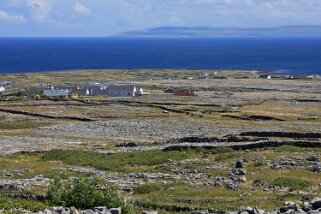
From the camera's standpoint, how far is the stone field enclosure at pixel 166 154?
1357 inches

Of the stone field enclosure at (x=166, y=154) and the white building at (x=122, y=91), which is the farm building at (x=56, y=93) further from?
the stone field enclosure at (x=166, y=154)

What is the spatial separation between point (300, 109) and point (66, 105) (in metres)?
43.4

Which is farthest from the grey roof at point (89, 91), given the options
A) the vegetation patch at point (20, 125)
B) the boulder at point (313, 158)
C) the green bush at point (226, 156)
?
the boulder at point (313, 158)

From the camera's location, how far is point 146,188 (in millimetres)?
→ 36312

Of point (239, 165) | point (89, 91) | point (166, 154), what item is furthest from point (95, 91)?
point (239, 165)

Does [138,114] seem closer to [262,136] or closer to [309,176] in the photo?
[262,136]

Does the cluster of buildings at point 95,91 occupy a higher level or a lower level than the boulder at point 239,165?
lower

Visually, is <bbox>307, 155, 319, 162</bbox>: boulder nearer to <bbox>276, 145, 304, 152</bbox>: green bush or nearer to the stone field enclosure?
the stone field enclosure

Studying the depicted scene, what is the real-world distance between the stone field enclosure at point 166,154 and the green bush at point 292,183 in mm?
64

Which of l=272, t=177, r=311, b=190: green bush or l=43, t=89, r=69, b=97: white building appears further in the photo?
l=43, t=89, r=69, b=97: white building

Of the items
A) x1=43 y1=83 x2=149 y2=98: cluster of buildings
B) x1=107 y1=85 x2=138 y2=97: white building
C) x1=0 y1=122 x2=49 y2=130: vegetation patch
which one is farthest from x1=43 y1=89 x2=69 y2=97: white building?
x1=0 y1=122 x2=49 y2=130: vegetation patch

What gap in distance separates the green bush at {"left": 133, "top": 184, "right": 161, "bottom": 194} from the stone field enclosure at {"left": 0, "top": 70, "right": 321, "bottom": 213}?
7 centimetres

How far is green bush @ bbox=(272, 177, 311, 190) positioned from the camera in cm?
3706

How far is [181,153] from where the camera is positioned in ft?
171
